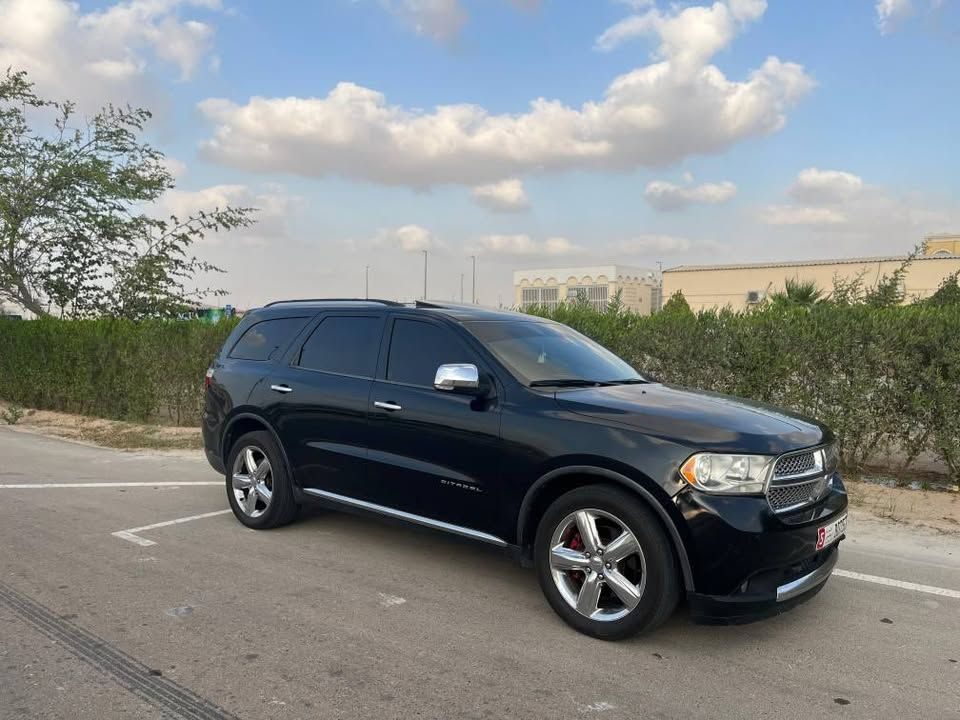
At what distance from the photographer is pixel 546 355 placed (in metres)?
4.94

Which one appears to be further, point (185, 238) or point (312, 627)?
point (185, 238)

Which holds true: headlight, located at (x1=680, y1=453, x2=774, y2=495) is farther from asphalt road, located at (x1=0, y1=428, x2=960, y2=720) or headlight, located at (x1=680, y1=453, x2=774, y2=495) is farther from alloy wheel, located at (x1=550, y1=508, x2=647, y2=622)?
asphalt road, located at (x1=0, y1=428, x2=960, y2=720)

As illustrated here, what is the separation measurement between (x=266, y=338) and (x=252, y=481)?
1156mm

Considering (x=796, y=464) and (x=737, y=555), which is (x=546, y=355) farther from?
(x=737, y=555)

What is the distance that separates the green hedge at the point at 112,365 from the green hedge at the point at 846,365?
804 cm

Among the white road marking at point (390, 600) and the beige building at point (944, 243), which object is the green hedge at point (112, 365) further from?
the beige building at point (944, 243)

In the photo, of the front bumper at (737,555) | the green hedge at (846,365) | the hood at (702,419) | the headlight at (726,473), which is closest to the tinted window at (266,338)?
the hood at (702,419)

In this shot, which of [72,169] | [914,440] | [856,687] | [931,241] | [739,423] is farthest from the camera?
[931,241]

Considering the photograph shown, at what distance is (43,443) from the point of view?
38.2 ft

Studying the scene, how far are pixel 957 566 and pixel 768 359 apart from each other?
3.38 meters

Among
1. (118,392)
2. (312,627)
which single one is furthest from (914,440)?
(118,392)

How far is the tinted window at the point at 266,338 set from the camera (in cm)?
601

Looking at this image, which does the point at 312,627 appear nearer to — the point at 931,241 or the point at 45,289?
the point at 45,289

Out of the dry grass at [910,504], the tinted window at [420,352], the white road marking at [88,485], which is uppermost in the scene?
the tinted window at [420,352]
